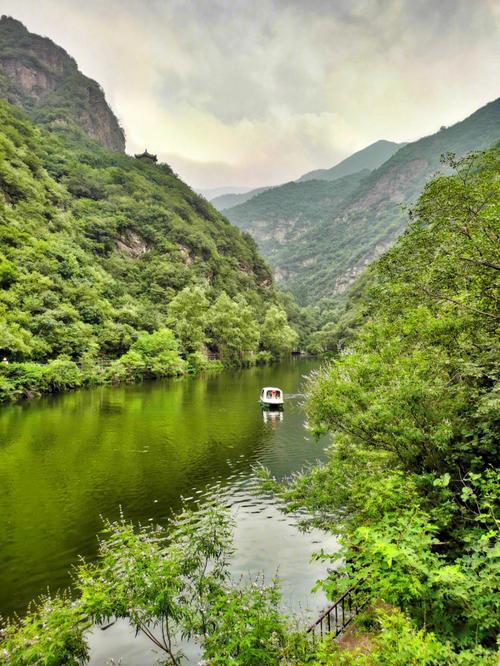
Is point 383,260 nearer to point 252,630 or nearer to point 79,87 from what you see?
point 252,630

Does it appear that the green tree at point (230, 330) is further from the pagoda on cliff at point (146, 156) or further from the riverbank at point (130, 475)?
the pagoda on cliff at point (146, 156)

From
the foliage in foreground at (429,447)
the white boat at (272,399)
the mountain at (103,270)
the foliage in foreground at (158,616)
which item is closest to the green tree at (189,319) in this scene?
the mountain at (103,270)

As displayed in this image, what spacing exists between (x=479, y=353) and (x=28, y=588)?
43.1ft

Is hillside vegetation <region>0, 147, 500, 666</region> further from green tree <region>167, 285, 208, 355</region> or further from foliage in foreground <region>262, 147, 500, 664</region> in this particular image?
green tree <region>167, 285, 208, 355</region>

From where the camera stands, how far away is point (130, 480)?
18.2 metres

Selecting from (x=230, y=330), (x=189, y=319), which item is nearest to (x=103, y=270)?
(x=189, y=319)

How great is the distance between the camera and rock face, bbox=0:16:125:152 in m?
140

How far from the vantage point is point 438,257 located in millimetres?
11242

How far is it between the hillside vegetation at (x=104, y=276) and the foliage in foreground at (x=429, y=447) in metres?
38.9

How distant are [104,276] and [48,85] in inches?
5348

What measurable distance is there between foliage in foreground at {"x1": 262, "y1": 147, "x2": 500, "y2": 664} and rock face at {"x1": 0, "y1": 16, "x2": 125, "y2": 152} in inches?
6261

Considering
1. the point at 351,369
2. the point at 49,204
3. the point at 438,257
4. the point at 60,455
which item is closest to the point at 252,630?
the point at 351,369

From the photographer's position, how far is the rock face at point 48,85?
140250mm

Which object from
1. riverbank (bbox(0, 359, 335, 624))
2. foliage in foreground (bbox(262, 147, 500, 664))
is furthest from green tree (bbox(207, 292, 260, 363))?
foliage in foreground (bbox(262, 147, 500, 664))
